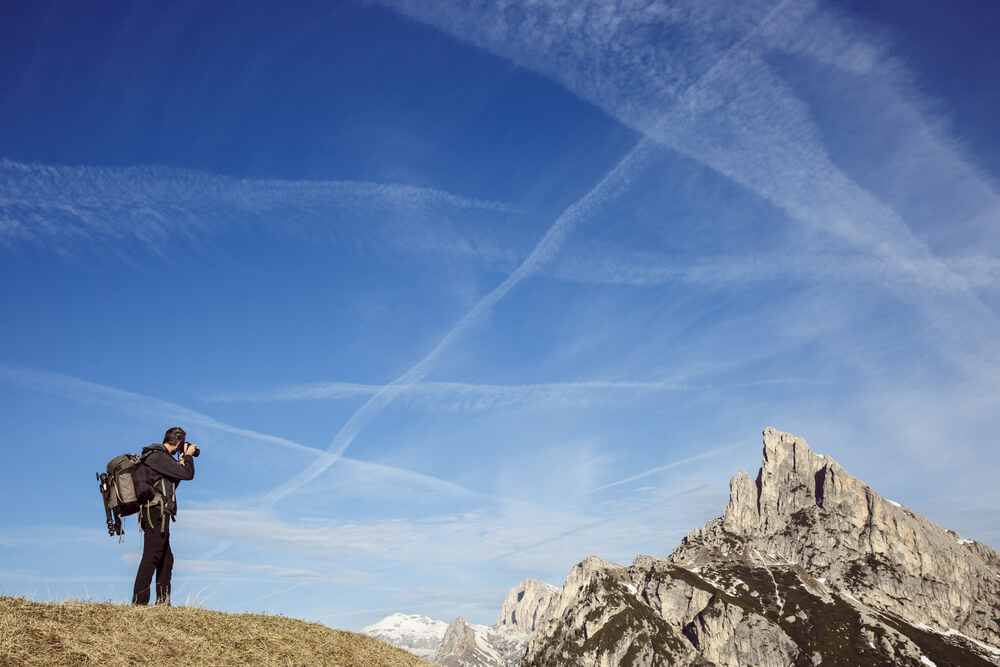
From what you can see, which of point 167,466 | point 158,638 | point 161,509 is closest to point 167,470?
point 167,466

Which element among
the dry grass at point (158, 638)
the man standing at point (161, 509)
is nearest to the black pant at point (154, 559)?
the man standing at point (161, 509)

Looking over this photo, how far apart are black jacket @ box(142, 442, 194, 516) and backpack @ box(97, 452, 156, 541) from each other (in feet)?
0.43

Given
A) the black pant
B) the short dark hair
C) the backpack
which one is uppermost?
the short dark hair

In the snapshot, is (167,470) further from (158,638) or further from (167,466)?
(158,638)

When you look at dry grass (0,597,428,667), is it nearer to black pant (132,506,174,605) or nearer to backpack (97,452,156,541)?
black pant (132,506,174,605)

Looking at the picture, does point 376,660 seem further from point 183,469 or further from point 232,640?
point 183,469

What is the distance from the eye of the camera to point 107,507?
51.9 feet

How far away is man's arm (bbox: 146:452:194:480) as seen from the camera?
624 inches

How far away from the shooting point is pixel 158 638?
13.9m

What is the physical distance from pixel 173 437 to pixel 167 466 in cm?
84

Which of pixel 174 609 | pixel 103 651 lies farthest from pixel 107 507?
pixel 103 651

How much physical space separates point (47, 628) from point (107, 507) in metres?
3.23

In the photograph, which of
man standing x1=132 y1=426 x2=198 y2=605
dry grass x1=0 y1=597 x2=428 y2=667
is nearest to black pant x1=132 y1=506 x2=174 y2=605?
man standing x1=132 y1=426 x2=198 y2=605

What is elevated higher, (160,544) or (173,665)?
(160,544)
